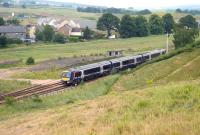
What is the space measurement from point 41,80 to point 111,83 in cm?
956

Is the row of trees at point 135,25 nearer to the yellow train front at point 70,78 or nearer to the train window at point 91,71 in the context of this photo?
the train window at point 91,71

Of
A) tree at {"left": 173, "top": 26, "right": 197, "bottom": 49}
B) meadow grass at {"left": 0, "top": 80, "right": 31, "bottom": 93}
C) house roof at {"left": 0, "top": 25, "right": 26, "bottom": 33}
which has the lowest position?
meadow grass at {"left": 0, "top": 80, "right": 31, "bottom": 93}

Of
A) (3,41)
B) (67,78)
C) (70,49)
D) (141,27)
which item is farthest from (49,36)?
(67,78)

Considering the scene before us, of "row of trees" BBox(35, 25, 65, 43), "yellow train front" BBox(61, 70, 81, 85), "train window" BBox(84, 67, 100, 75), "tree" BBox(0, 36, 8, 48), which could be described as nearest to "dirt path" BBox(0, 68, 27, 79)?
"yellow train front" BBox(61, 70, 81, 85)

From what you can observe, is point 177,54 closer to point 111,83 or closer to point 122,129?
point 111,83

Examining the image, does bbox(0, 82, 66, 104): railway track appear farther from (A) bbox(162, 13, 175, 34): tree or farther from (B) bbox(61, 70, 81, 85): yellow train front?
(A) bbox(162, 13, 175, 34): tree

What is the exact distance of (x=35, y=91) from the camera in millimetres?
36219

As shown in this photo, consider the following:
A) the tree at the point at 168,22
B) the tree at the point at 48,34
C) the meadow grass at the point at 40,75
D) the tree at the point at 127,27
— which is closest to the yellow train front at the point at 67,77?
the meadow grass at the point at 40,75

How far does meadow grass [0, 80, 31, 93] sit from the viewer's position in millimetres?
37106

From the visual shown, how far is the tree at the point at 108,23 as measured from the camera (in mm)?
101750

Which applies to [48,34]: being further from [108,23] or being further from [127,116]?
[127,116]

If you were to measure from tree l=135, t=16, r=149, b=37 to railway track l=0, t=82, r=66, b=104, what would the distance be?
196ft

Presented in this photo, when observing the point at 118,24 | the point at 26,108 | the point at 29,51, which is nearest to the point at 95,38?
the point at 118,24

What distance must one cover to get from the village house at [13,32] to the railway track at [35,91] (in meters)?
52.3
